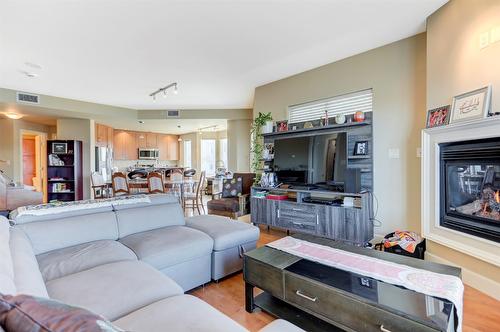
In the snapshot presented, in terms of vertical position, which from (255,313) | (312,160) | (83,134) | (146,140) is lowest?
(255,313)

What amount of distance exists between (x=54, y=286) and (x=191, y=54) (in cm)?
306

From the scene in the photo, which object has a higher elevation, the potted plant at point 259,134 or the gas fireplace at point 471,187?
the potted plant at point 259,134

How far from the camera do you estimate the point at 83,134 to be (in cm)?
662

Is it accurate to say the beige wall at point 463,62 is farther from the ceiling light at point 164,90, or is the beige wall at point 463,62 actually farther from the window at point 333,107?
the ceiling light at point 164,90

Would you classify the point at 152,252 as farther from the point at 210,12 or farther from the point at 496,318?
the point at 496,318

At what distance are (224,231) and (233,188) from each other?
265cm

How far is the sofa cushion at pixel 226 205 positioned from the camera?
15.4 feet

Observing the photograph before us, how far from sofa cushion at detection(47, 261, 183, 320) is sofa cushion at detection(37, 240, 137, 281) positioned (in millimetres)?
139

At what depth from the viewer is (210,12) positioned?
259 centimetres

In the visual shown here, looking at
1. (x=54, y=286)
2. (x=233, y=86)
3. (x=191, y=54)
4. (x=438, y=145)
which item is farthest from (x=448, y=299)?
(x=233, y=86)

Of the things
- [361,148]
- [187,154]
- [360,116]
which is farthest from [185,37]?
[187,154]

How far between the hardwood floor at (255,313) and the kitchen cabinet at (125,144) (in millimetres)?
8186

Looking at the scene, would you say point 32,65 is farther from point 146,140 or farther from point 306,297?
point 146,140

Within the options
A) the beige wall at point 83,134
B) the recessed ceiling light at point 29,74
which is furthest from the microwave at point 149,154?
the recessed ceiling light at point 29,74
